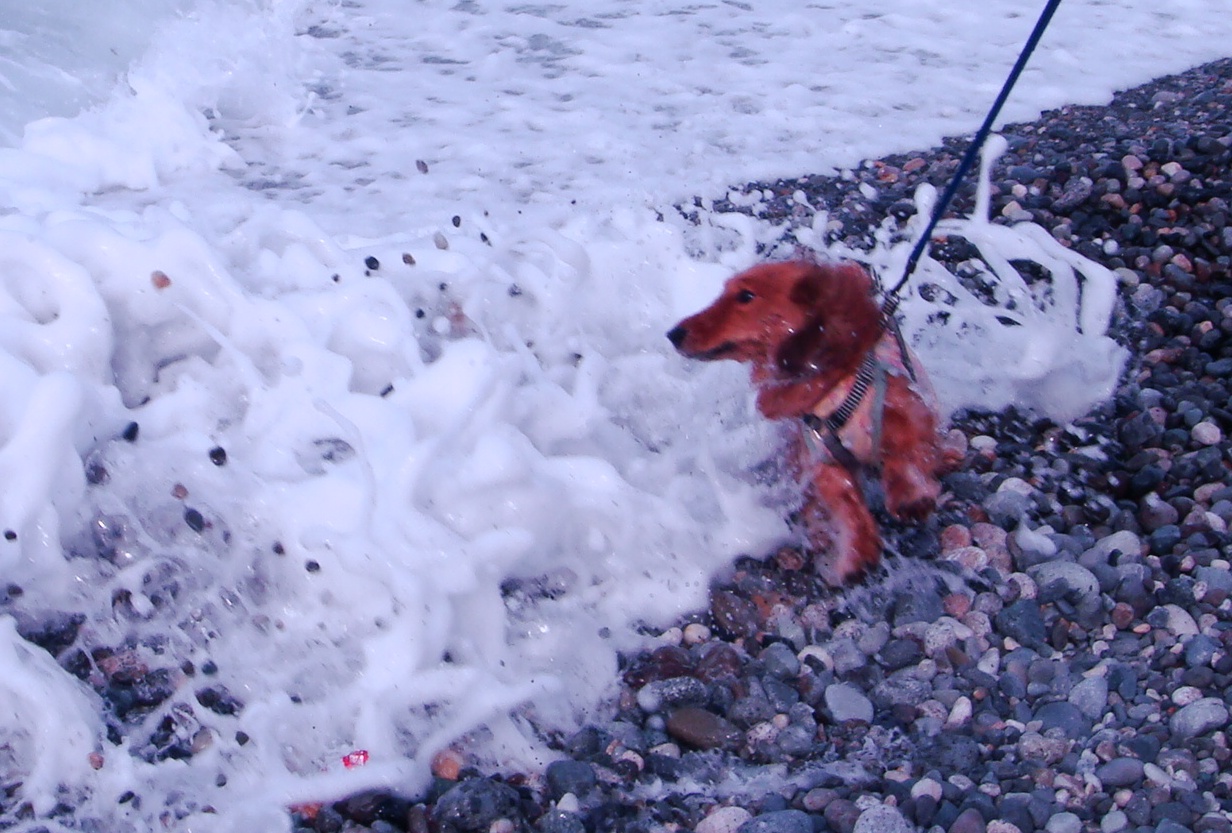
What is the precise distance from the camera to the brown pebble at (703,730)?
2.35m

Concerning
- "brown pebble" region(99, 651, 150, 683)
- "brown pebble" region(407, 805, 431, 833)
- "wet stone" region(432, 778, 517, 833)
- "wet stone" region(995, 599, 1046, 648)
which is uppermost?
"brown pebble" region(99, 651, 150, 683)

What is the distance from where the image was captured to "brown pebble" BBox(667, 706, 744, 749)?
7.70 feet

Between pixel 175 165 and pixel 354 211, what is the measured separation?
36.1 inches

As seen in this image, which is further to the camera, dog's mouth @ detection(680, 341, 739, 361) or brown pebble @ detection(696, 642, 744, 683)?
dog's mouth @ detection(680, 341, 739, 361)

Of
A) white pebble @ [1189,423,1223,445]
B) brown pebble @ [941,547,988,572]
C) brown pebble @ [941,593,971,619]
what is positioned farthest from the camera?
white pebble @ [1189,423,1223,445]

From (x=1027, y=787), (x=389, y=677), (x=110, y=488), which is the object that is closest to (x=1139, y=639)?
(x=1027, y=787)

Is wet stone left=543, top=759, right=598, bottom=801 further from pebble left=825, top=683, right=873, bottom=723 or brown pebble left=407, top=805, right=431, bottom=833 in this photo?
pebble left=825, top=683, right=873, bottom=723

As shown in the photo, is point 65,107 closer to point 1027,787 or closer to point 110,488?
point 110,488

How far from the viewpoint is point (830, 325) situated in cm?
254

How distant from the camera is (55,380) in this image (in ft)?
8.52

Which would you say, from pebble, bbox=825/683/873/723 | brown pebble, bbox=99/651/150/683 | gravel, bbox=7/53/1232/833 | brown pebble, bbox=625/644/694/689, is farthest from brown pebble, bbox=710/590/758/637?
brown pebble, bbox=99/651/150/683

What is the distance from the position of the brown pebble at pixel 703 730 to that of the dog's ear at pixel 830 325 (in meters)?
0.87

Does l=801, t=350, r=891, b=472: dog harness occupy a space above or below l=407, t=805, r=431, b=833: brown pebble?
above

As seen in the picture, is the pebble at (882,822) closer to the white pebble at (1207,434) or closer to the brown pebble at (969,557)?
the brown pebble at (969,557)
